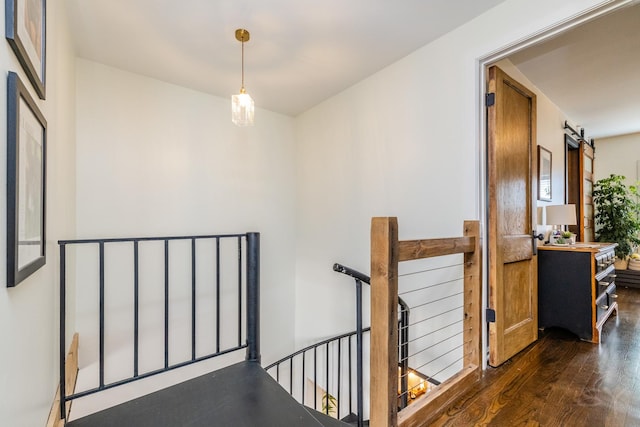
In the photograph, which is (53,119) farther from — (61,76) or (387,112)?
(387,112)

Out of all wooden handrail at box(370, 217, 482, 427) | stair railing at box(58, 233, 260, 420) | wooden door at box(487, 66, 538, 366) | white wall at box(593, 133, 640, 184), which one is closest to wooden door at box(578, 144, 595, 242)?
white wall at box(593, 133, 640, 184)

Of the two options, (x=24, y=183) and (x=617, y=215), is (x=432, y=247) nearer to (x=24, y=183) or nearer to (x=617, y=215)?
(x=24, y=183)

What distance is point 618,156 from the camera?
5070 millimetres

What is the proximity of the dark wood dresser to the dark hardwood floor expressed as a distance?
156mm

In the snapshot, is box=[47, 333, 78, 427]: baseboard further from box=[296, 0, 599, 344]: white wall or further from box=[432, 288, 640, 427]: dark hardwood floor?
box=[296, 0, 599, 344]: white wall

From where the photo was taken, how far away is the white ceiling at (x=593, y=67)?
2.26 meters

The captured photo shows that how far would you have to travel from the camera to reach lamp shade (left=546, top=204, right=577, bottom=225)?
3072 millimetres

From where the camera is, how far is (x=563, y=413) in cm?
156

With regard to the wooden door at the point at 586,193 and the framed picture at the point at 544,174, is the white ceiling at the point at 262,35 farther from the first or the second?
the wooden door at the point at 586,193

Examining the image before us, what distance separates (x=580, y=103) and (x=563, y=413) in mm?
3586

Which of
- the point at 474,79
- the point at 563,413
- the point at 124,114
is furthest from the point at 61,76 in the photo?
the point at 563,413

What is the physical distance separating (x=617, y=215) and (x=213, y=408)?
5.93 m

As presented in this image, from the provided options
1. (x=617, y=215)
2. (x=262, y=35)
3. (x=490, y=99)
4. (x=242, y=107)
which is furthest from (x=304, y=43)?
(x=617, y=215)

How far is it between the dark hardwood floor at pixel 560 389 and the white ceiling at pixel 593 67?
2286 millimetres
